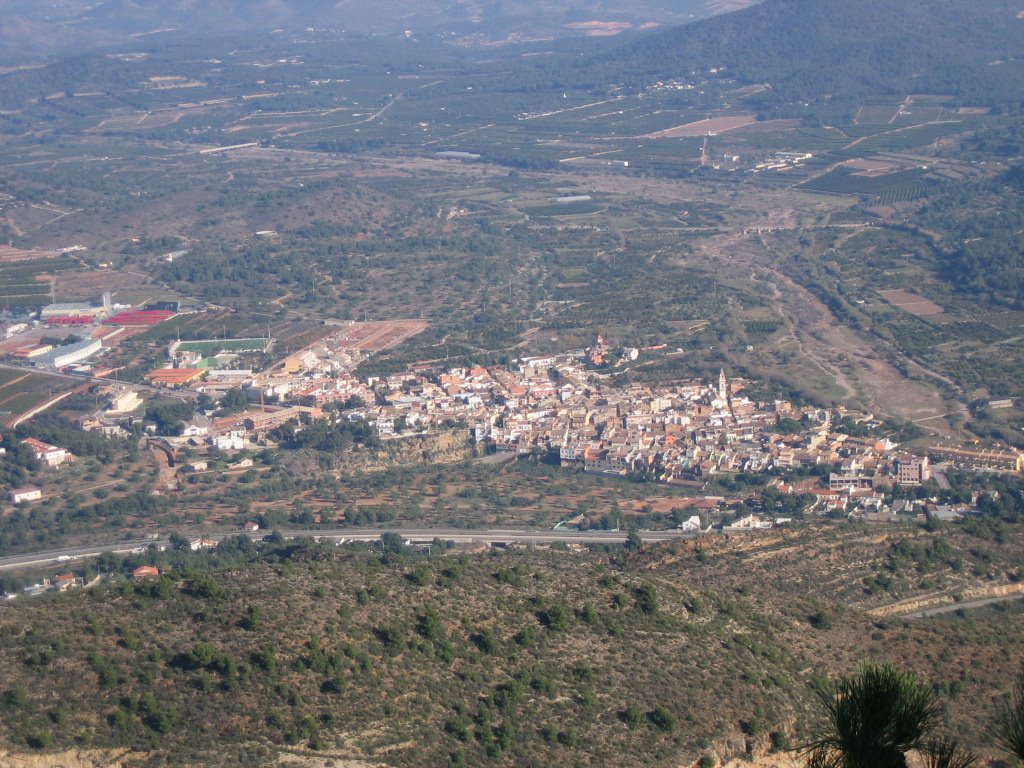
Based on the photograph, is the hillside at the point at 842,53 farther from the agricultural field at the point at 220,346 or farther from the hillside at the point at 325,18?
the agricultural field at the point at 220,346

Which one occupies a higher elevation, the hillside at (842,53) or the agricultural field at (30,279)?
the hillside at (842,53)

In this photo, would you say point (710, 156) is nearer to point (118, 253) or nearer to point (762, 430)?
point (118, 253)

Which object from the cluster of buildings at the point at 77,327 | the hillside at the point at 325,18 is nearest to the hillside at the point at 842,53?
the hillside at the point at 325,18

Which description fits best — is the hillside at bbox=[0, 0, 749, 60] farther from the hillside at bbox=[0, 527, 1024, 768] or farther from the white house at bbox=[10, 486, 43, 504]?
the hillside at bbox=[0, 527, 1024, 768]

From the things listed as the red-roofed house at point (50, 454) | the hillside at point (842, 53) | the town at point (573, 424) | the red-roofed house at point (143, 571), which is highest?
the hillside at point (842, 53)

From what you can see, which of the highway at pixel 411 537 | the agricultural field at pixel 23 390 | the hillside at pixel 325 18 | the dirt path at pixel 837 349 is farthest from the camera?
the hillside at pixel 325 18

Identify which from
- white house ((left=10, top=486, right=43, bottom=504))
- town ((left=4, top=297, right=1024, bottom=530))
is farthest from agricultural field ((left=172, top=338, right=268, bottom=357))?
white house ((left=10, top=486, right=43, bottom=504))
